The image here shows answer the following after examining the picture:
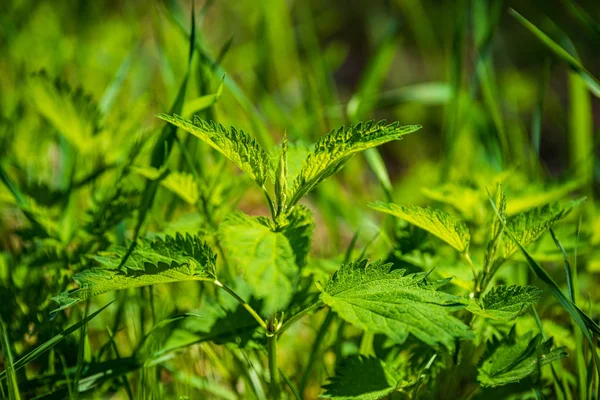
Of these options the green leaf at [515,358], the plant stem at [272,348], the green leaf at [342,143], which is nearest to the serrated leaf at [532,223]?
the green leaf at [515,358]

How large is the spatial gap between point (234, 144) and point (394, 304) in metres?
0.36

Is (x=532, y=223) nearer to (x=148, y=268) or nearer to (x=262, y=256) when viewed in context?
(x=262, y=256)

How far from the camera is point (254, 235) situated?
941mm

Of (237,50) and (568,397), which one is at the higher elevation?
(237,50)

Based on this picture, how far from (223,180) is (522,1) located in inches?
105

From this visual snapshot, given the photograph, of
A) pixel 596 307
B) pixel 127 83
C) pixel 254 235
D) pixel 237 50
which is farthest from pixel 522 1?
pixel 254 235

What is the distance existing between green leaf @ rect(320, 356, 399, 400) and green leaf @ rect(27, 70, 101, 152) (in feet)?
3.00

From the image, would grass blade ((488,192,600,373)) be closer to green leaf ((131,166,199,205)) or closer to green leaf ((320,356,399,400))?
green leaf ((320,356,399,400))

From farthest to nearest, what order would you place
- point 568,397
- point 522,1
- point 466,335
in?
point 522,1 → point 568,397 → point 466,335

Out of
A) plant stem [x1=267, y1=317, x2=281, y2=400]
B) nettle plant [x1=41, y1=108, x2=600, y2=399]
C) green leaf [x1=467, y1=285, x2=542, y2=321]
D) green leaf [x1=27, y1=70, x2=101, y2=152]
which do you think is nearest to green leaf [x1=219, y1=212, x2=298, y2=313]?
nettle plant [x1=41, y1=108, x2=600, y2=399]

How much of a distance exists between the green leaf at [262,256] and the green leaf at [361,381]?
198mm

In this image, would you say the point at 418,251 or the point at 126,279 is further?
the point at 418,251

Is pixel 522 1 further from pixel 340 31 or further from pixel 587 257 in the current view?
pixel 587 257

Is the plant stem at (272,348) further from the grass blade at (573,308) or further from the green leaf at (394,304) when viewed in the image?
the grass blade at (573,308)
